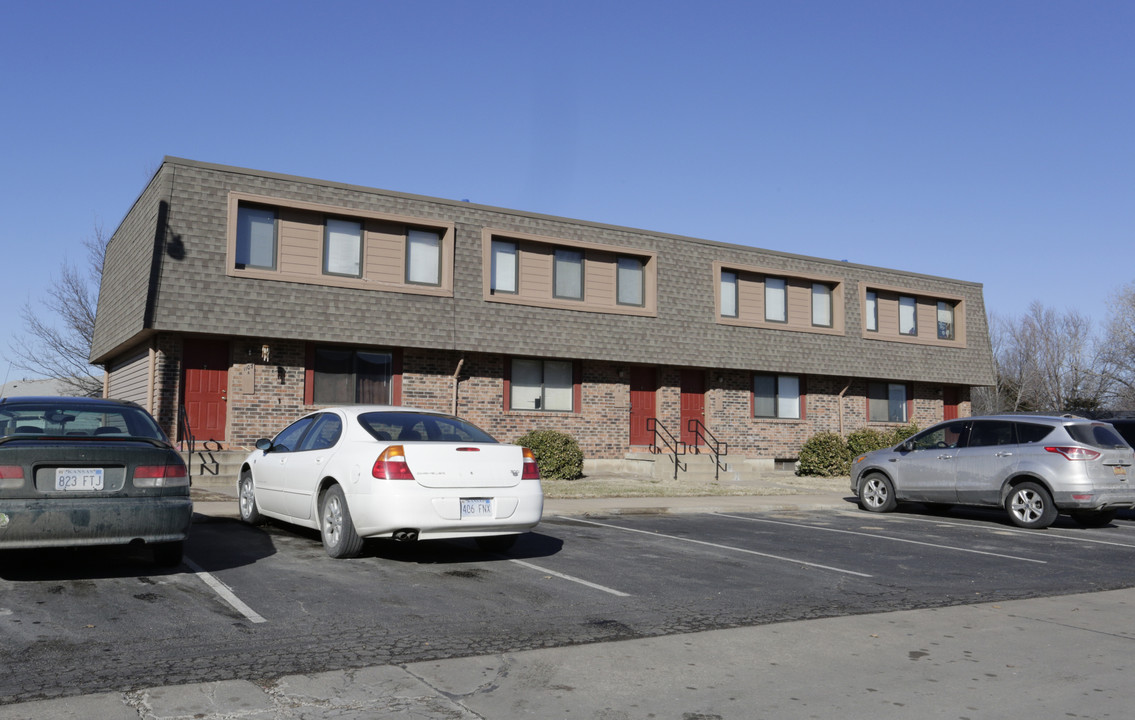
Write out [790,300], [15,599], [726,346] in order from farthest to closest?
[790,300] → [726,346] → [15,599]

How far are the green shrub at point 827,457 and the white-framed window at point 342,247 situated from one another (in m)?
12.2

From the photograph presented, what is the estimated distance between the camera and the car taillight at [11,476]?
6.81m

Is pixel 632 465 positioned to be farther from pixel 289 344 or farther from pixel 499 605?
pixel 499 605

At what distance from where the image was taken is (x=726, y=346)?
24047 mm

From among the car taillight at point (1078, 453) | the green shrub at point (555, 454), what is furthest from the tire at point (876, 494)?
the green shrub at point (555, 454)

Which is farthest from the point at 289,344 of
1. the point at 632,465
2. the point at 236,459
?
the point at 632,465

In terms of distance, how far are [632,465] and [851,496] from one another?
5308mm

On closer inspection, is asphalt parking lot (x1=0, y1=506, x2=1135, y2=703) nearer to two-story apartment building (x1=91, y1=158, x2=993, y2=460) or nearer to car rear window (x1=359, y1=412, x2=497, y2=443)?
car rear window (x1=359, y1=412, x2=497, y2=443)

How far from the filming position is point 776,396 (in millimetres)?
25875

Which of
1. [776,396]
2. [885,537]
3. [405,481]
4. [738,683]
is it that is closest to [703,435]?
[776,396]

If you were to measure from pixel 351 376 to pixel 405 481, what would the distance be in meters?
12.3

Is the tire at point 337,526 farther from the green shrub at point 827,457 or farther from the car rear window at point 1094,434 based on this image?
the green shrub at point 827,457

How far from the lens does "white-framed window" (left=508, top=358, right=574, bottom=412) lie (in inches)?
866

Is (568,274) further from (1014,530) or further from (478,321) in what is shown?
(1014,530)
